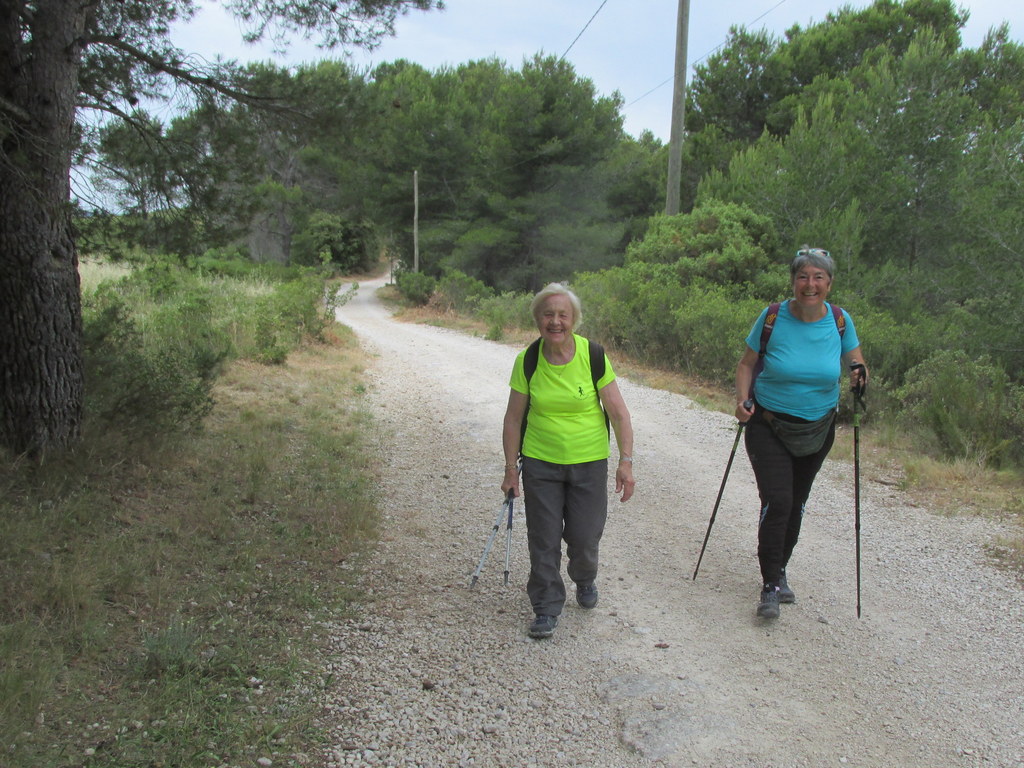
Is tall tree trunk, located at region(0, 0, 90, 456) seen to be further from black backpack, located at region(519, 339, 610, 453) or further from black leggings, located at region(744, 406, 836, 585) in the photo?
black leggings, located at region(744, 406, 836, 585)

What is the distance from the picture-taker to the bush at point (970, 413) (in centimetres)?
709

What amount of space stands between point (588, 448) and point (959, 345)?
30.2 feet

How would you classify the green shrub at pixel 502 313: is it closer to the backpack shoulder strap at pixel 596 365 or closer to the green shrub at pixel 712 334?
the green shrub at pixel 712 334

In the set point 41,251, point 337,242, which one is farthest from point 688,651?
point 337,242

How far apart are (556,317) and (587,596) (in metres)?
1.51

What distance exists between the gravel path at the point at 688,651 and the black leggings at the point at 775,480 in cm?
34

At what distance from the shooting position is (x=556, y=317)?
3.67 metres

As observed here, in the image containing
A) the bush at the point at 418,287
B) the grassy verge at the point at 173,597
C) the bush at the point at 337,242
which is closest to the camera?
the grassy verge at the point at 173,597

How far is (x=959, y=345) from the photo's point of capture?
10.9 meters

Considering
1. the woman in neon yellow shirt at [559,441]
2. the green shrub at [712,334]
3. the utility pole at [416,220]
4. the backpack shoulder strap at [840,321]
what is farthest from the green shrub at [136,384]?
the utility pole at [416,220]

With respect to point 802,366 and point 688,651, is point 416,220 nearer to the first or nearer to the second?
point 802,366

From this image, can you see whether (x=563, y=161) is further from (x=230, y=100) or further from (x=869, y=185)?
(x=230, y=100)

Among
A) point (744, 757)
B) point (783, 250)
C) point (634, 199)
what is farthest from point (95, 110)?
point (634, 199)

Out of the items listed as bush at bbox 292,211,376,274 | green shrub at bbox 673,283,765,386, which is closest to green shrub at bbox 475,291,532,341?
green shrub at bbox 673,283,765,386
